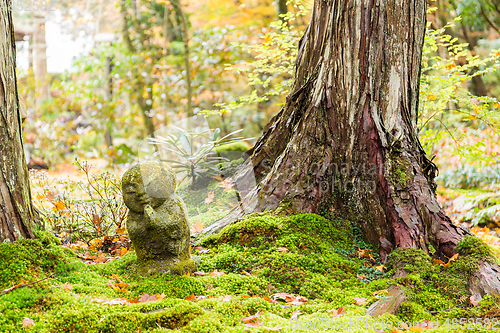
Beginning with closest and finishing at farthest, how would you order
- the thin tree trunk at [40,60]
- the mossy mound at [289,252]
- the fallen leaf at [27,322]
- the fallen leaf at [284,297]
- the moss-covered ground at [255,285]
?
the fallen leaf at [27,322], the moss-covered ground at [255,285], the fallen leaf at [284,297], the mossy mound at [289,252], the thin tree trunk at [40,60]

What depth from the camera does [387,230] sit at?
11.2 feet

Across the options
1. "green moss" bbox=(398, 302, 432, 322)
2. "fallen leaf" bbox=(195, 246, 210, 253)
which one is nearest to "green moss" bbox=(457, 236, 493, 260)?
"green moss" bbox=(398, 302, 432, 322)

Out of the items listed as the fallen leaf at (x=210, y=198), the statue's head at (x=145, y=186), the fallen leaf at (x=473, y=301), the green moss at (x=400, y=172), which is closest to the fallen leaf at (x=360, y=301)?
the fallen leaf at (x=473, y=301)

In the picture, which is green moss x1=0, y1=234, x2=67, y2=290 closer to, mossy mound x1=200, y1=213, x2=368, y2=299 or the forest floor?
the forest floor

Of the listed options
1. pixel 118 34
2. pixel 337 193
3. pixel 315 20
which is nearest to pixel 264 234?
pixel 337 193

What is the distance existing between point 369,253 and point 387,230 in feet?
0.98

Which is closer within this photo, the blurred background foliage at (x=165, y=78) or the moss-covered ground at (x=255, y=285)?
the moss-covered ground at (x=255, y=285)

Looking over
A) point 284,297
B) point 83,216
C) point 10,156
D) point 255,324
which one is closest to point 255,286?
point 284,297

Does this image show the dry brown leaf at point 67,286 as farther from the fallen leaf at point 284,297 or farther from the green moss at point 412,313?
the green moss at point 412,313

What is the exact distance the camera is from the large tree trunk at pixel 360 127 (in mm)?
3602

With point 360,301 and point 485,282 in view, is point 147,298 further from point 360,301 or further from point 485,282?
point 485,282

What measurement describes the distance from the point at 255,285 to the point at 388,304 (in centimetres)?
102

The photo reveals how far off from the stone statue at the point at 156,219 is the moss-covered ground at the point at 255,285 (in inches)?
6.5

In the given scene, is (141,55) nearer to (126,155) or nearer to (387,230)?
(126,155)
